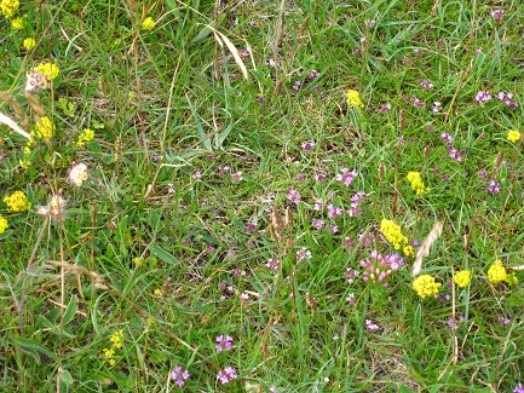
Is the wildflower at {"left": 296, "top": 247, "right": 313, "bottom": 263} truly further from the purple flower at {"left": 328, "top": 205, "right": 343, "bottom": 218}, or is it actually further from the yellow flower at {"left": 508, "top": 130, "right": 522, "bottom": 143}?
the yellow flower at {"left": 508, "top": 130, "right": 522, "bottom": 143}

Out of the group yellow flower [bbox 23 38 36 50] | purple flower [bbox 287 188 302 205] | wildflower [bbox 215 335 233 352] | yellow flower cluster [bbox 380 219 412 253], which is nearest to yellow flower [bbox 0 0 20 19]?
yellow flower [bbox 23 38 36 50]

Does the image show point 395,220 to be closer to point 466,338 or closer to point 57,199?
point 466,338

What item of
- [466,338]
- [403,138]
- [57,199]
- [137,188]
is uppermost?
[57,199]

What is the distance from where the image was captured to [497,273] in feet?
8.93

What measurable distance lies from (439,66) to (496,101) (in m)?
0.28

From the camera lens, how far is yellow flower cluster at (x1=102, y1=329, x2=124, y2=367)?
262 centimetres

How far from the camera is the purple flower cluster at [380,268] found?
108 inches

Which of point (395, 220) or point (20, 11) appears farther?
point (20, 11)

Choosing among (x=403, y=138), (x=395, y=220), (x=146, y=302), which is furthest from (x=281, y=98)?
(x=146, y=302)

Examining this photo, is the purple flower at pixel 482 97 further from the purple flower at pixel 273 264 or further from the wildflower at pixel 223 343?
the wildflower at pixel 223 343

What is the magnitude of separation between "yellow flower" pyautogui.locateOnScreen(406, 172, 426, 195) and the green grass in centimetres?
5

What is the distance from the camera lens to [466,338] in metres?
2.72

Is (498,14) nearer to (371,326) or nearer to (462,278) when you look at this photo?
(462,278)

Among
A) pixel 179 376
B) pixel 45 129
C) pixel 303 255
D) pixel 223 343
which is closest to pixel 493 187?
pixel 303 255
